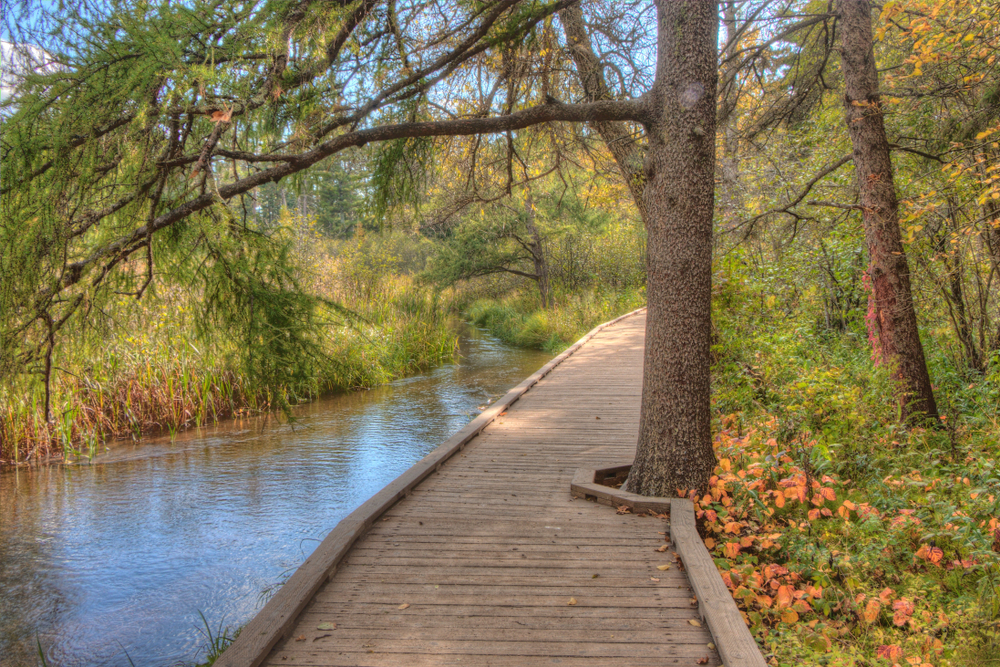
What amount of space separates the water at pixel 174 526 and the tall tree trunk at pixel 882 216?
5563 millimetres

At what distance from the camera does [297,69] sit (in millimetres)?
3846

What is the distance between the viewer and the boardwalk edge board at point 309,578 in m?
2.88

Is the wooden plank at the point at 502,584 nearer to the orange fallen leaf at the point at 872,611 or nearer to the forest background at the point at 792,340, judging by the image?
the forest background at the point at 792,340

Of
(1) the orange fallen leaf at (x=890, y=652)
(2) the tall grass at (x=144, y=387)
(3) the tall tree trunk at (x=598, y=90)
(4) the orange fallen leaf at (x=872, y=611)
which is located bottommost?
(1) the orange fallen leaf at (x=890, y=652)

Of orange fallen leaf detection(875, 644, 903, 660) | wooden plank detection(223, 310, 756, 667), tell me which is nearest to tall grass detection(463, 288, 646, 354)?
wooden plank detection(223, 310, 756, 667)

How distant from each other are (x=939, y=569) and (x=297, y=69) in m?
4.91

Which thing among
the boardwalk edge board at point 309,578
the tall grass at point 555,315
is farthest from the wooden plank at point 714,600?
the tall grass at point 555,315

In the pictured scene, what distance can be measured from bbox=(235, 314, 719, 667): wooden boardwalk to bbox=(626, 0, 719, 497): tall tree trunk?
680mm

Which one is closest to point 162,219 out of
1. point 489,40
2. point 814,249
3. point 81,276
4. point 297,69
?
point 81,276

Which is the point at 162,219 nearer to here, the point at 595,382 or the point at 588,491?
the point at 588,491

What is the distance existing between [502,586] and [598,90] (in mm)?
4927

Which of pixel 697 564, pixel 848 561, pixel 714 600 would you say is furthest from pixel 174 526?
pixel 848 561

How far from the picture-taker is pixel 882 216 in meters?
5.95

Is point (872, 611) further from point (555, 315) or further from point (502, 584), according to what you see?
point (555, 315)
